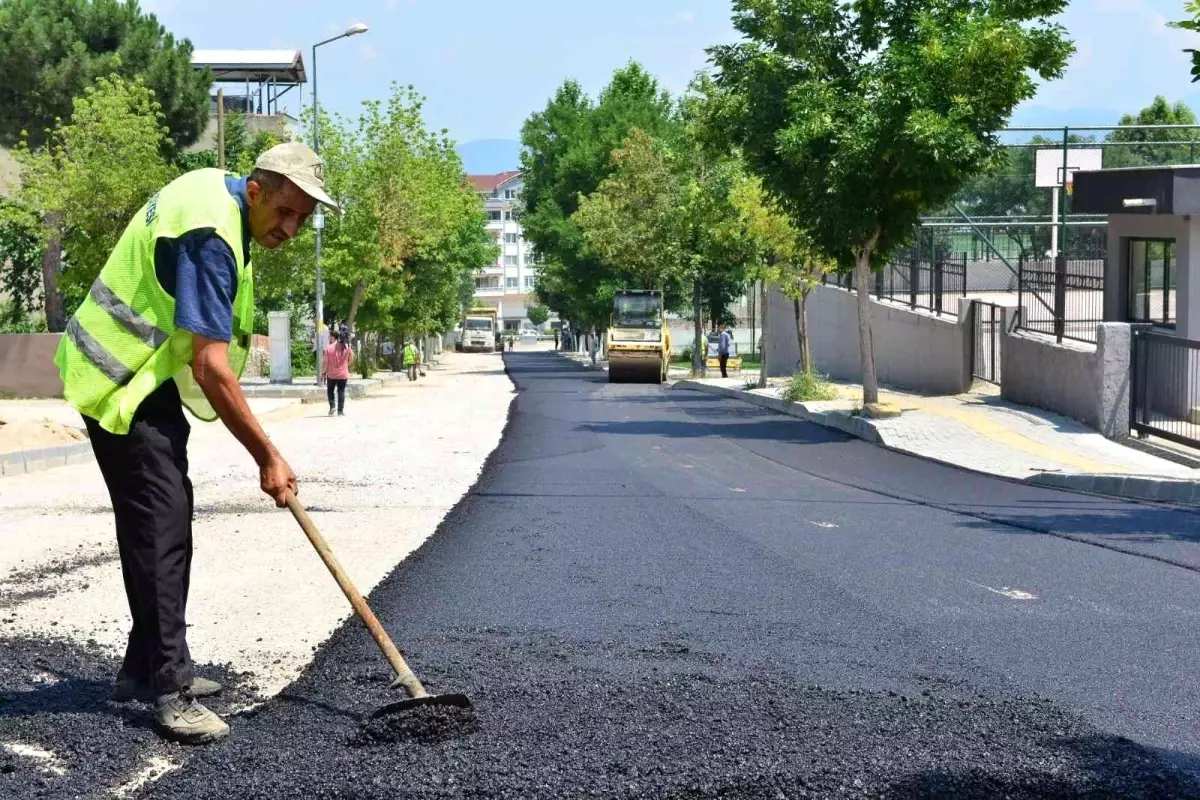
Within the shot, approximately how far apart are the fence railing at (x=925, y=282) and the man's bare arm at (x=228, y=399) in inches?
995

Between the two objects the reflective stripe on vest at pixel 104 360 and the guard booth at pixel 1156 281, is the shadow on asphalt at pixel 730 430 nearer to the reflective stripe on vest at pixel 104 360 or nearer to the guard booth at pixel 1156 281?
the guard booth at pixel 1156 281

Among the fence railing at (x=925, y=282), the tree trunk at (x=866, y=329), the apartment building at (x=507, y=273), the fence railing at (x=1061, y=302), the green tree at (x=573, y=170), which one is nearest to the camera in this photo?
the fence railing at (x=1061, y=302)

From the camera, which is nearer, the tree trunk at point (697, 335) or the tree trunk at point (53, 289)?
the tree trunk at point (53, 289)

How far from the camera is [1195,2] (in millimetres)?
11016

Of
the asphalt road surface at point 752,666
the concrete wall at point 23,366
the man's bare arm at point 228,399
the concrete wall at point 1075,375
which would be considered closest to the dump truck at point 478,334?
the concrete wall at point 23,366

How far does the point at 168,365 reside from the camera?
512cm

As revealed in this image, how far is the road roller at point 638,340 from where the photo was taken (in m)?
46.5

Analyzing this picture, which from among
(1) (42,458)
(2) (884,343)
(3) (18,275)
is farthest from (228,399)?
(3) (18,275)

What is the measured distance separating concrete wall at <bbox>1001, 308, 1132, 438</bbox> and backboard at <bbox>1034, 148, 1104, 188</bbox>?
12285 millimetres

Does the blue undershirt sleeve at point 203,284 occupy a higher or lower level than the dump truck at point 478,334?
higher

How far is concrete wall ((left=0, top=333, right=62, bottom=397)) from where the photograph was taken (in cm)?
3316

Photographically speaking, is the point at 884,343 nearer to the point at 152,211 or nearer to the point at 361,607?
the point at 361,607

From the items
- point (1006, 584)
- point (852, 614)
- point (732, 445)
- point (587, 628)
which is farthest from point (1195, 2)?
point (732, 445)

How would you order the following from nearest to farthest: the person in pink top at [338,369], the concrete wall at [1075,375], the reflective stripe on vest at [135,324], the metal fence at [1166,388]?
1. the reflective stripe on vest at [135,324]
2. the metal fence at [1166,388]
3. the concrete wall at [1075,375]
4. the person in pink top at [338,369]
